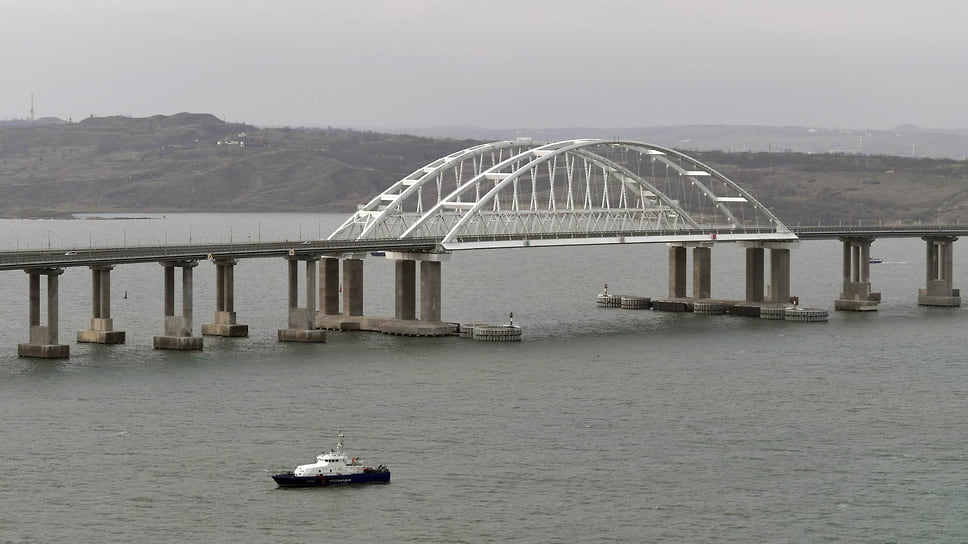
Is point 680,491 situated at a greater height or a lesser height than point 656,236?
lesser

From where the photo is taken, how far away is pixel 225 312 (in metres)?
109

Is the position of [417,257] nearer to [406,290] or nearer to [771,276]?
[406,290]

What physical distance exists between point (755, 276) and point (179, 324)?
55.0 meters

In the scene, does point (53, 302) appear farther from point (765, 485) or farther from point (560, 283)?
point (560, 283)

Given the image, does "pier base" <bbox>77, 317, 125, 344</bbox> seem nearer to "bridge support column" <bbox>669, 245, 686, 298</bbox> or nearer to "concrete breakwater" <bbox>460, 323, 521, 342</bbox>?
"concrete breakwater" <bbox>460, 323, 521, 342</bbox>

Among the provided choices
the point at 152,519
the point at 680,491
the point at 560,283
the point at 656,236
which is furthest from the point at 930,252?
the point at 152,519

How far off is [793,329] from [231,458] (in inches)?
2481

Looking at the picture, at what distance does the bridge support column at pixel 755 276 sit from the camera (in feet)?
450

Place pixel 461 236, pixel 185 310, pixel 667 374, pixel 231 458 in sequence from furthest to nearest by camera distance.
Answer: pixel 461 236, pixel 185 310, pixel 667 374, pixel 231 458

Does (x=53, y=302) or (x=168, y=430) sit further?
(x=53, y=302)

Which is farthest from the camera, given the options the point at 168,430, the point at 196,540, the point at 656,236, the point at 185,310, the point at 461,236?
the point at 656,236

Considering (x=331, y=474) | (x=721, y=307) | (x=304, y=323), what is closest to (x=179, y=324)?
(x=304, y=323)

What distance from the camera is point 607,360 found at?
98750 millimetres

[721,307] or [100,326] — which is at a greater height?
[100,326]
